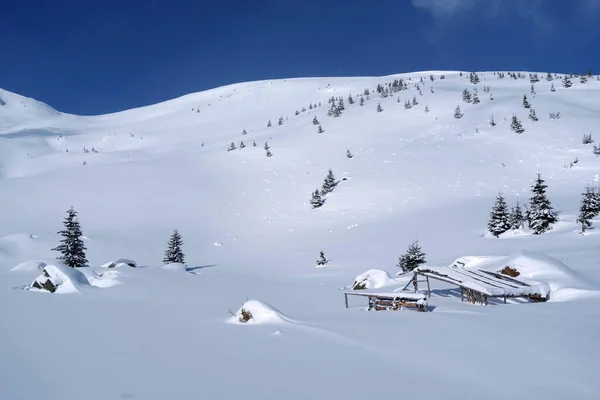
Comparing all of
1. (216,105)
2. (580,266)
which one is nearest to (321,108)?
(216,105)

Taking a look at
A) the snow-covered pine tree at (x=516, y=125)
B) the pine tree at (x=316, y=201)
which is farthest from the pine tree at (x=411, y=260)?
the snow-covered pine tree at (x=516, y=125)

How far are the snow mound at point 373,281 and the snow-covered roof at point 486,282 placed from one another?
327 cm

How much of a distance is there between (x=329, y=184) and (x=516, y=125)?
92.6ft

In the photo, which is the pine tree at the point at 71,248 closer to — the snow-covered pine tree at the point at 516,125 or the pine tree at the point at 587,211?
the pine tree at the point at 587,211

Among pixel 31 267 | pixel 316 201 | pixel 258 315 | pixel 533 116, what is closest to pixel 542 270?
pixel 258 315

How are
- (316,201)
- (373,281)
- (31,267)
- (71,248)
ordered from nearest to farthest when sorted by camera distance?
(373,281) → (31,267) → (71,248) → (316,201)

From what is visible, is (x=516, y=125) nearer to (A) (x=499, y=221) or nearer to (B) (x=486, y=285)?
(A) (x=499, y=221)

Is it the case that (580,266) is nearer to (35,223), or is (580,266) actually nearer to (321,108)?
(35,223)

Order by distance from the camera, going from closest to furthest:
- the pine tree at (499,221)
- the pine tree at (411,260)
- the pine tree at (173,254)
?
the pine tree at (411,260) < the pine tree at (499,221) < the pine tree at (173,254)

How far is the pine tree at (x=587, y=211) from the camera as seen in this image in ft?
78.5

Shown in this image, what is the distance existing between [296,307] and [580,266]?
12338mm

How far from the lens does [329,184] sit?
146 ft

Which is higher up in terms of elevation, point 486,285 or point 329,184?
point 329,184

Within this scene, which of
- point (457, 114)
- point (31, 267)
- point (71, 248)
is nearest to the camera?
point (31, 267)
